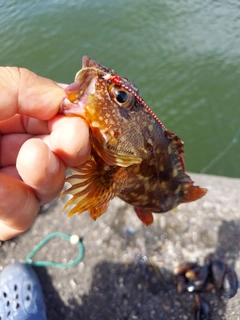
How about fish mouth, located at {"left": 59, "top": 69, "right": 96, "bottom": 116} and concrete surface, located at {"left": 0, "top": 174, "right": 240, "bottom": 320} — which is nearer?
fish mouth, located at {"left": 59, "top": 69, "right": 96, "bottom": 116}

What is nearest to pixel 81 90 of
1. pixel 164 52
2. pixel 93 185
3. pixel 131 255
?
pixel 93 185

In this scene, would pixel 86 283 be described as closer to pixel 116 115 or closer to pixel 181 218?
pixel 181 218

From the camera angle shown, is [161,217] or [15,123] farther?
[161,217]

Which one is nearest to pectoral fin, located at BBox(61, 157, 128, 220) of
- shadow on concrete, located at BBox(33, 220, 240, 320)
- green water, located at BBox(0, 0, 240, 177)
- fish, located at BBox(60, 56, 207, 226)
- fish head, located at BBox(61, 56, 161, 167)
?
fish, located at BBox(60, 56, 207, 226)

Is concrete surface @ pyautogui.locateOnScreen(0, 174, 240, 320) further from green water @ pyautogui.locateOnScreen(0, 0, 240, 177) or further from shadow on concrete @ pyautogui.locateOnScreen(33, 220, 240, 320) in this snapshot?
green water @ pyautogui.locateOnScreen(0, 0, 240, 177)

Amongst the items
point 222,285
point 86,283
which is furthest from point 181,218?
point 86,283

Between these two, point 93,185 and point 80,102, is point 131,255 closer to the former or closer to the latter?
point 93,185
